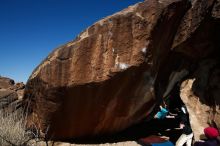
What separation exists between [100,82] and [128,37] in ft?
3.42

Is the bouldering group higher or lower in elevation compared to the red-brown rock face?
lower

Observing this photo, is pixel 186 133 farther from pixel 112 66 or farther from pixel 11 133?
pixel 11 133

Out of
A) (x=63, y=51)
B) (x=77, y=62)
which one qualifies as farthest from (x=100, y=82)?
(x=63, y=51)

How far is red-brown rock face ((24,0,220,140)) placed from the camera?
5.69 metres

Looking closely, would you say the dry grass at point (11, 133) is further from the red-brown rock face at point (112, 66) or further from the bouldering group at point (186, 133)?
the bouldering group at point (186, 133)

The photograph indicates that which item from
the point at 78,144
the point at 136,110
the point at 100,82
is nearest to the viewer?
the point at 100,82

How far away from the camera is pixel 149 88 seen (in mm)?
6328

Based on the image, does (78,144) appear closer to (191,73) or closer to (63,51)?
(63,51)

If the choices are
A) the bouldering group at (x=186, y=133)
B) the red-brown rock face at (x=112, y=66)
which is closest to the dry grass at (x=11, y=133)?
the red-brown rock face at (x=112, y=66)

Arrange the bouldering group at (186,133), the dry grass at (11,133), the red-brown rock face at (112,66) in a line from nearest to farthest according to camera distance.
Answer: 1. the bouldering group at (186,133)
2. the dry grass at (11,133)
3. the red-brown rock face at (112,66)

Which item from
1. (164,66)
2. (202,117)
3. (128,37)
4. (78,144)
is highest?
(128,37)

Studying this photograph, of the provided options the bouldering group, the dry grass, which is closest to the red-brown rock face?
Result: the dry grass

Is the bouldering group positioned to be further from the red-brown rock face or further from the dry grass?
the dry grass

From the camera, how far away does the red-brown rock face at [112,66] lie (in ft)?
18.7
